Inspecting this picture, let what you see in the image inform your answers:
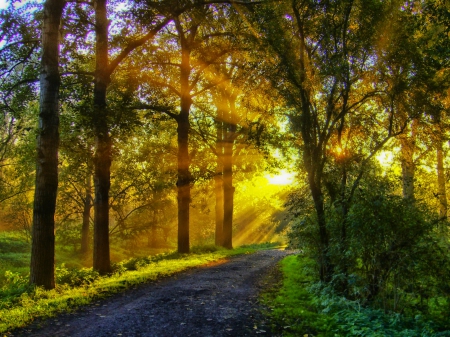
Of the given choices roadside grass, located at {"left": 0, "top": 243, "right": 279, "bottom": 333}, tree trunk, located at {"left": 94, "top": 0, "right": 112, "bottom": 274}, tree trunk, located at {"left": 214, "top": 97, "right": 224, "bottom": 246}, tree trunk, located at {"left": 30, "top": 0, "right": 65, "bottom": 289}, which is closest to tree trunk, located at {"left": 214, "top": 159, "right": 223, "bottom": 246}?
tree trunk, located at {"left": 214, "top": 97, "right": 224, "bottom": 246}

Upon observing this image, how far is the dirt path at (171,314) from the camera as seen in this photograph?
6094 mm

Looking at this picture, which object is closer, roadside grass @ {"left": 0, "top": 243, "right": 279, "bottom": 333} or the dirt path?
the dirt path

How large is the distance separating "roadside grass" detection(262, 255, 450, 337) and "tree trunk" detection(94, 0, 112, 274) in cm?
619

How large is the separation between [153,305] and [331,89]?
748 centimetres

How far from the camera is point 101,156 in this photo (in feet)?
39.4

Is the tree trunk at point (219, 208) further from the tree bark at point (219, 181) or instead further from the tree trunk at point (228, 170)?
the tree trunk at point (228, 170)

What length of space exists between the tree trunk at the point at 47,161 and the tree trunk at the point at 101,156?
234 centimetres

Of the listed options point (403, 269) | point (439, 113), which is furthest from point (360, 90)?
point (403, 269)

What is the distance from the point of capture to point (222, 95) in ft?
77.4

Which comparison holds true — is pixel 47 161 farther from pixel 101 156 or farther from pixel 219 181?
pixel 219 181

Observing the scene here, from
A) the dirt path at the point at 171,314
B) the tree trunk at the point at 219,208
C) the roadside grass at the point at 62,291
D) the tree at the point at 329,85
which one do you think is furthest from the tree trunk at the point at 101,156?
the tree trunk at the point at 219,208

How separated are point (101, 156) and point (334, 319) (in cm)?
878

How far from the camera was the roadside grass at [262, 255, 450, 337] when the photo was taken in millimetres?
5988

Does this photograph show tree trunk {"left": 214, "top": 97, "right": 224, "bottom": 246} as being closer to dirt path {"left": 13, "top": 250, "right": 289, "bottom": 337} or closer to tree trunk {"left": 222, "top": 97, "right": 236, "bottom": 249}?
tree trunk {"left": 222, "top": 97, "right": 236, "bottom": 249}
